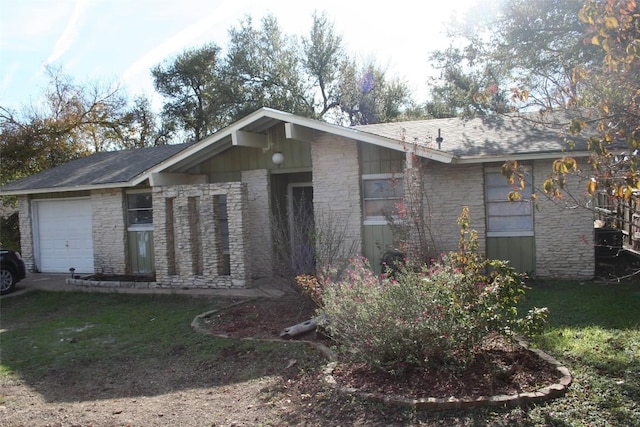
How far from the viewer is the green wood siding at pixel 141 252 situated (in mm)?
14906

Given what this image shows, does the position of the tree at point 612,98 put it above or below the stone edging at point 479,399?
above

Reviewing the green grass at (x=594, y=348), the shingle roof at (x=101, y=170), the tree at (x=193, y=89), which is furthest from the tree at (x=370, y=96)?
the green grass at (x=594, y=348)

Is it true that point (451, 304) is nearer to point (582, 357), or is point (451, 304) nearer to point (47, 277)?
point (582, 357)

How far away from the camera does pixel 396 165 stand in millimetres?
12156

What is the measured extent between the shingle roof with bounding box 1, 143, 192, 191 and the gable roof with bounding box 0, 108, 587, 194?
4 centimetres

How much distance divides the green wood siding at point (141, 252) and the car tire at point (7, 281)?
288 centimetres

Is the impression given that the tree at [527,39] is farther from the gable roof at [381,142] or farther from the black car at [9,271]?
the black car at [9,271]

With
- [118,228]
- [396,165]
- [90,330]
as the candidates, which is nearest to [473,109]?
[396,165]

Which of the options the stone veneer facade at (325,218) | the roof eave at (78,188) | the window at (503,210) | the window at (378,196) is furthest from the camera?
the roof eave at (78,188)

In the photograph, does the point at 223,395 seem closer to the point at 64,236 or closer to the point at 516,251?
the point at 516,251

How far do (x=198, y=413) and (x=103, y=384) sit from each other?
1797 mm

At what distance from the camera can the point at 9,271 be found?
1355 cm

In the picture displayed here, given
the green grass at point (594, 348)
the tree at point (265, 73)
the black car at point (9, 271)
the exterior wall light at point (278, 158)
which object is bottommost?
the green grass at point (594, 348)

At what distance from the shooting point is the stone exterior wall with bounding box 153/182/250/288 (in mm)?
12023
